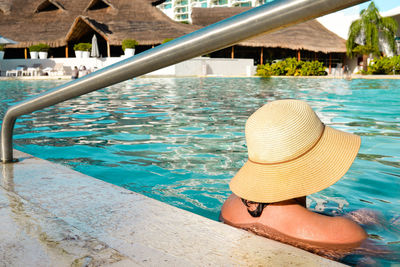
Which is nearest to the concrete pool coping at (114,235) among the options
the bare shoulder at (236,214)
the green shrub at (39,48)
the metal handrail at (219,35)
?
the bare shoulder at (236,214)

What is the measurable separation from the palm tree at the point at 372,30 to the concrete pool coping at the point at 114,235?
84.9 ft

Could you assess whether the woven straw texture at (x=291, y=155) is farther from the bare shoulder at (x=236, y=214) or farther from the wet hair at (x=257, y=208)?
the bare shoulder at (x=236, y=214)

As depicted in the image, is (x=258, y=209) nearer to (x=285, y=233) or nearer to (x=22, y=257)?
(x=285, y=233)

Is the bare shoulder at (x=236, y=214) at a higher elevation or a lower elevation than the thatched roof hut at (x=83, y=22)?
lower

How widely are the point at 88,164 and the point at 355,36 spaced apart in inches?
995

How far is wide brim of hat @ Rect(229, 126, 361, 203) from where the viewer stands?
146 cm

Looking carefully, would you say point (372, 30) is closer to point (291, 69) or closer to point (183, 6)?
point (291, 69)

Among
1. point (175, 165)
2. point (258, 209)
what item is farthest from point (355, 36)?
point (258, 209)

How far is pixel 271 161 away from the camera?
4.98ft

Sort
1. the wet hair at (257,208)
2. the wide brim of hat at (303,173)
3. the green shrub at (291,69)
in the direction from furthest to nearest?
the green shrub at (291,69)
the wet hair at (257,208)
the wide brim of hat at (303,173)

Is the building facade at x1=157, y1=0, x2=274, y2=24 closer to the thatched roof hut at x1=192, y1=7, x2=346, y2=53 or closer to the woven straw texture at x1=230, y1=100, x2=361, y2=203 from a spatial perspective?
the thatched roof hut at x1=192, y1=7, x2=346, y2=53

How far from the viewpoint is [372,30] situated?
960 inches

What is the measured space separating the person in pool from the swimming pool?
0.64 feet

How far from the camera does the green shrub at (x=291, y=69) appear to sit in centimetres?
2153
